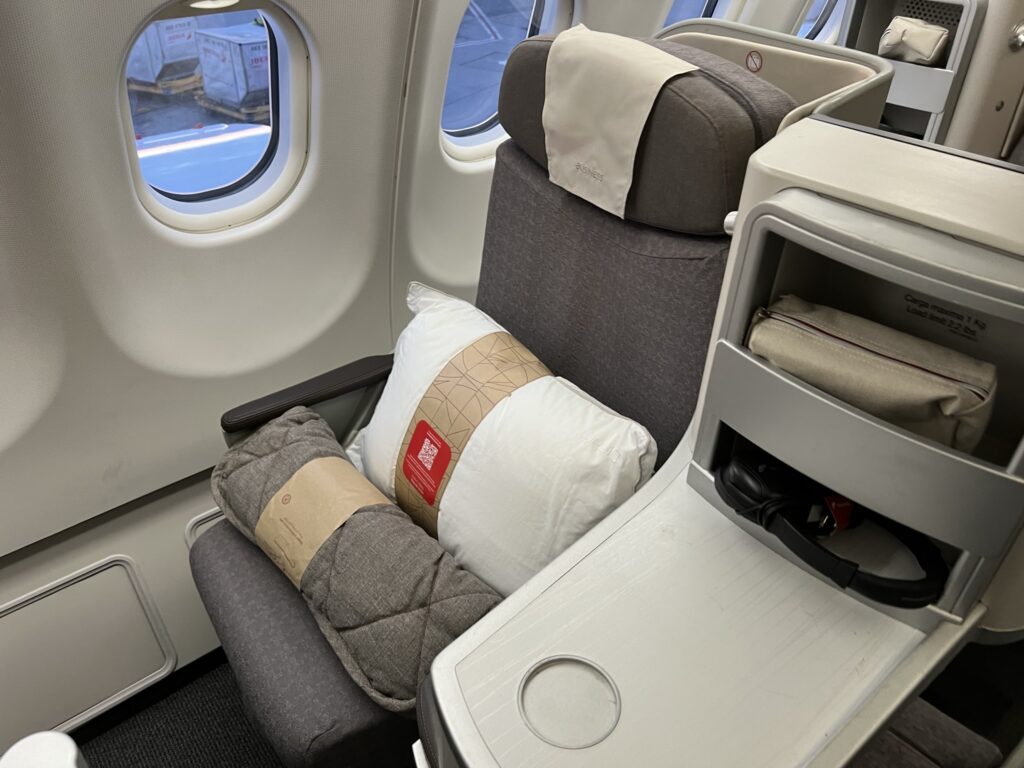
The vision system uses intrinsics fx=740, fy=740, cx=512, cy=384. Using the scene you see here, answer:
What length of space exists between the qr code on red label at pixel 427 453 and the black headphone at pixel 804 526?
21.6 inches

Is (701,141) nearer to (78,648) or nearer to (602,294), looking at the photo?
(602,294)

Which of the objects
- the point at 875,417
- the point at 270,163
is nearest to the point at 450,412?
the point at 875,417

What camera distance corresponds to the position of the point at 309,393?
164cm

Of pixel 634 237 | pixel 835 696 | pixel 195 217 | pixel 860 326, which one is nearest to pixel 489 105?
pixel 195 217

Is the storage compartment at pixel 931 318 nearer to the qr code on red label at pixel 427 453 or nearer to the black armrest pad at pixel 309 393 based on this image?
the qr code on red label at pixel 427 453

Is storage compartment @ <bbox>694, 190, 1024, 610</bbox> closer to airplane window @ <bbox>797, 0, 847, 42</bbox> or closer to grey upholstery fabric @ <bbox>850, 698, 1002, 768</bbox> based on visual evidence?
grey upholstery fabric @ <bbox>850, 698, 1002, 768</bbox>

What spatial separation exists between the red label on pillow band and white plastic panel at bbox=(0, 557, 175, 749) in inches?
36.6

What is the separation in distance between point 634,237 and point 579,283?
0.18m

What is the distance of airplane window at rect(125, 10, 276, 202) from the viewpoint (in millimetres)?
1608

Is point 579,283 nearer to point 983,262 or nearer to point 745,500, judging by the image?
point 745,500

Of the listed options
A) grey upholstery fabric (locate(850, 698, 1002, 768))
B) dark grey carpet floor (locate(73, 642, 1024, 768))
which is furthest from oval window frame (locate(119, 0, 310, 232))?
grey upholstery fabric (locate(850, 698, 1002, 768))

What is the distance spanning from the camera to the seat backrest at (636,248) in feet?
3.80

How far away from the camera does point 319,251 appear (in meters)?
1.99

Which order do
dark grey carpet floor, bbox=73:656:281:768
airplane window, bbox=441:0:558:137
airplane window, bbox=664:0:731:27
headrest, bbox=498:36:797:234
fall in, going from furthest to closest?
airplane window, bbox=664:0:731:27 < airplane window, bbox=441:0:558:137 < dark grey carpet floor, bbox=73:656:281:768 < headrest, bbox=498:36:797:234
